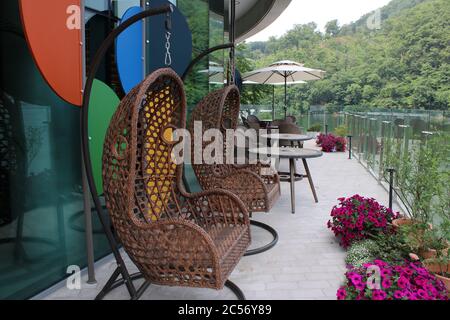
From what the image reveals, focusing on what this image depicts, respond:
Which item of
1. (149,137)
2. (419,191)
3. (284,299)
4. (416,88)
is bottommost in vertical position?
(284,299)

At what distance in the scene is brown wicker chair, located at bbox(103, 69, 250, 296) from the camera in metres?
1.98

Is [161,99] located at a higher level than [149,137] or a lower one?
higher

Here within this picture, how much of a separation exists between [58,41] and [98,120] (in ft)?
2.36

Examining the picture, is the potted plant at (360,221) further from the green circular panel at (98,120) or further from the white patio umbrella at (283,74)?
the white patio umbrella at (283,74)

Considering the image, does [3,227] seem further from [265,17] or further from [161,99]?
[265,17]

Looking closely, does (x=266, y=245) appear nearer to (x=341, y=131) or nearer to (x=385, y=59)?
(x=341, y=131)

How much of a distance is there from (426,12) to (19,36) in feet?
115

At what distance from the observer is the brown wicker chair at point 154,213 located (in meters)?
1.98

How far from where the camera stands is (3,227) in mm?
2162

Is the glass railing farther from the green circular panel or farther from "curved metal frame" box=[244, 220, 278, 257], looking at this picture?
the green circular panel

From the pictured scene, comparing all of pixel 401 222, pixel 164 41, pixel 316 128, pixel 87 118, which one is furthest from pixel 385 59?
pixel 87 118

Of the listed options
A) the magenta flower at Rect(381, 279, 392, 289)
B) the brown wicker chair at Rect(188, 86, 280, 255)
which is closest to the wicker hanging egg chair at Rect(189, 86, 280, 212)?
the brown wicker chair at Rect(188, 86, 280, 255)

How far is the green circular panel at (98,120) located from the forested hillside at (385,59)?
2339cm

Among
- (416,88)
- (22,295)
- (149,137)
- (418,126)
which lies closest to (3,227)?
(22,295)
